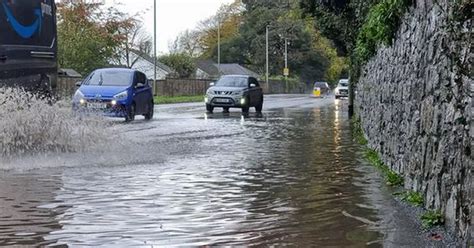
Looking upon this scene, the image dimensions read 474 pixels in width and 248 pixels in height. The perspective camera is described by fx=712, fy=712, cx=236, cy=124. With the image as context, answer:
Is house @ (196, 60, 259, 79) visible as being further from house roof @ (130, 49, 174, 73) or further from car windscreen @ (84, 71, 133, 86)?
car windscreen @ (84, 71, 133, 86)

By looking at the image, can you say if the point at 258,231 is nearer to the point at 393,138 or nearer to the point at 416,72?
the point at 416,72

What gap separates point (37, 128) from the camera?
450 inches

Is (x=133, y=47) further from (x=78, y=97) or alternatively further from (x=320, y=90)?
(x=78, y=97)

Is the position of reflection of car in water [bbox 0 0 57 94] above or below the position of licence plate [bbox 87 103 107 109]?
above

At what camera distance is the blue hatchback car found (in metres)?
20.5

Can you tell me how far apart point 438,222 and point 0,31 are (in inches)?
342

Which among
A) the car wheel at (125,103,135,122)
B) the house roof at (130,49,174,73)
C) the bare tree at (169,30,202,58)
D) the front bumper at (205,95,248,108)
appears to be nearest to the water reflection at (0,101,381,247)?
the car wheel at (125,103,135,122)

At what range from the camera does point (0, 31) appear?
39.6 feet

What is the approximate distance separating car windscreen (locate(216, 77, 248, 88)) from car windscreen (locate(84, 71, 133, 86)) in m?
7.68

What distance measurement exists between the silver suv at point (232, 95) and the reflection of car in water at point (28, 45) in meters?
14.7

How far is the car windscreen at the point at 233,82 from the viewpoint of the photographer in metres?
29.7

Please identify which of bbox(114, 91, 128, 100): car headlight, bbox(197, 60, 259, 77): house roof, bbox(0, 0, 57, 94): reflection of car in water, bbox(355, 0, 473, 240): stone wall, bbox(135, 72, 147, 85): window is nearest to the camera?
bbox(355, 0, 473, 240): stone wall

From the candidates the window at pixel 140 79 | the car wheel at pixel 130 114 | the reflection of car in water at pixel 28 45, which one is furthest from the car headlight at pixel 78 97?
the reflection of car in water at pixel 28 45

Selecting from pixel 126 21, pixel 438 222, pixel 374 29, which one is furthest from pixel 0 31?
pixel 126 21
